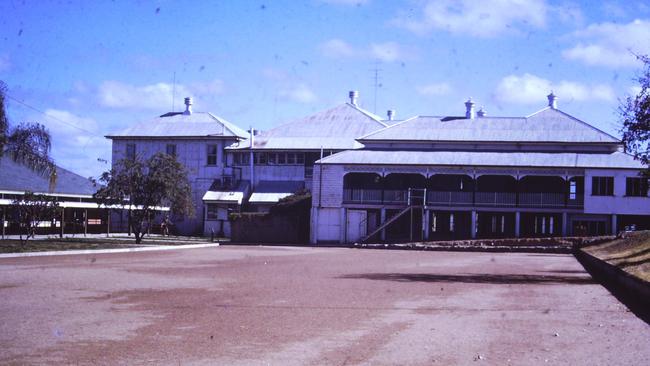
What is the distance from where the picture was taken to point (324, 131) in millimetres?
67312

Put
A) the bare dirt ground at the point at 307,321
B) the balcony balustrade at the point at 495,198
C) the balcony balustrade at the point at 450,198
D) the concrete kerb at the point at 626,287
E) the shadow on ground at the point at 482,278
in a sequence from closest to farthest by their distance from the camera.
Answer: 1. the bare dirt ground at the point at 307,321
2. the concrete kerb at the point at 626,287
3. the shadow on ground at the point at 482,278
4. the balcony balustrade at the point at 495,198
5. the balcony balustrade at the point at 450,198

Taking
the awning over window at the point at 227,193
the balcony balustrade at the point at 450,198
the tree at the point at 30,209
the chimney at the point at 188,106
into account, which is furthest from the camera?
the chimney at the point at 188,106

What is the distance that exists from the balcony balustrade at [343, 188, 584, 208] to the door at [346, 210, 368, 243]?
829 millimetres

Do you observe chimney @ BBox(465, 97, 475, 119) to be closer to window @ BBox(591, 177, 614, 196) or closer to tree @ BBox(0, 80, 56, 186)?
window @ BBox(591, 177, 614, 196)

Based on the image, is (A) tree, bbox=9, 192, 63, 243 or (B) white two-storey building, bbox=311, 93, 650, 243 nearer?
(A) tree, bbox=9, 192, 63, 243

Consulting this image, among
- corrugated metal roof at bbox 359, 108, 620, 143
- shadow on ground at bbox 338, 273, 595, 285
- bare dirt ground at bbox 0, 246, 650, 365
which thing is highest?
corrugated metal roof at bbox 359, 108, 620, 143

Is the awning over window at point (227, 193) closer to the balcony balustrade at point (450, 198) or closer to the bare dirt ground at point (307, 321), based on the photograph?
the balcony balustrade at point (450, 198)

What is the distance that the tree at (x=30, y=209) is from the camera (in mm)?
35781

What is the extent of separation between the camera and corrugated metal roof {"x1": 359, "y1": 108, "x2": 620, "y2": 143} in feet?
190

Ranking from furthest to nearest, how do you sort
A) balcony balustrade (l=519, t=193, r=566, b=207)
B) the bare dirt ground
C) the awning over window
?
the awning over window < balcony balustrade (l=519, t=193, r=566, b=207) < the bare dirt ground

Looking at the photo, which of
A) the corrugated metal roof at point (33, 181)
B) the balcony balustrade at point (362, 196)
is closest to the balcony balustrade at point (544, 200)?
the balcony balustrade at point (362, 196)

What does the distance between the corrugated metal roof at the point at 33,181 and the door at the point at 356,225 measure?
1741cm

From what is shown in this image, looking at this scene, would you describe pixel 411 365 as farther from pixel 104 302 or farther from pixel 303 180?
pixel 303 180

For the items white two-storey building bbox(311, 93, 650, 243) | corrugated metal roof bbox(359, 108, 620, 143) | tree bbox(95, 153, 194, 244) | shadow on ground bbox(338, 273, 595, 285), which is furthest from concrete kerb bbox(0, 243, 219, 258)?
corrugated metal roof bbox(359, 108, 620, 143)
